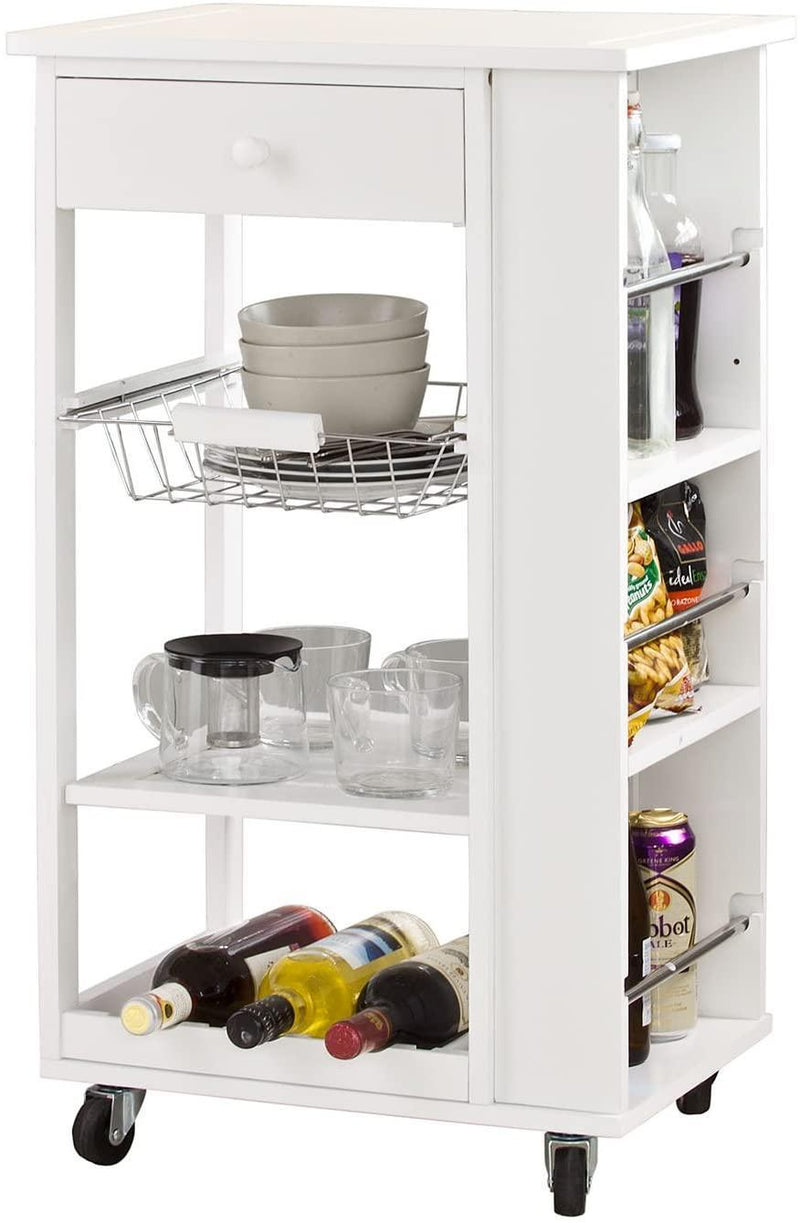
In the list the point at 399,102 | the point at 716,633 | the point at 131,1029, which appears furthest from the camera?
the point at 716,633

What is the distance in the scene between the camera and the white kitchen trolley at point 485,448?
3.81 m

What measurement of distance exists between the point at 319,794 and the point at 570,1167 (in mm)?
577

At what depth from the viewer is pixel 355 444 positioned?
13.5 ft

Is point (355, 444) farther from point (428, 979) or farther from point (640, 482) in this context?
point (428, 979)

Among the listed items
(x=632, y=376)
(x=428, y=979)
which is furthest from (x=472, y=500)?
(x=428, y=979)

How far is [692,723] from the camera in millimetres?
4211

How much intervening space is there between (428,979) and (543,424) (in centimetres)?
77

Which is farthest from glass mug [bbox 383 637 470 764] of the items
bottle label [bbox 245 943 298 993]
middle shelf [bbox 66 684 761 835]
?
bottle label [bbox 245 943 298 993]

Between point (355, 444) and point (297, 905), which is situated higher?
point (355, 444)

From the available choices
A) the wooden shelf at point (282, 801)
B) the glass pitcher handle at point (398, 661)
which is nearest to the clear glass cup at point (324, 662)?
the glass pitcher handle at point (398, 661)

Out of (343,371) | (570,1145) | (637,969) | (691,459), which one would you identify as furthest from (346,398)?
(570,1145)

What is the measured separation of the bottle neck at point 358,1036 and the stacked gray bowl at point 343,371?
757mm

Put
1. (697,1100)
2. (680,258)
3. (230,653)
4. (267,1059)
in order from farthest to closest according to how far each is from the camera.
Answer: (697,1100) < (680,258) < (230,653) < (267,1059)

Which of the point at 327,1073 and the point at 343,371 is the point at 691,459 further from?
the point at 327,1073
